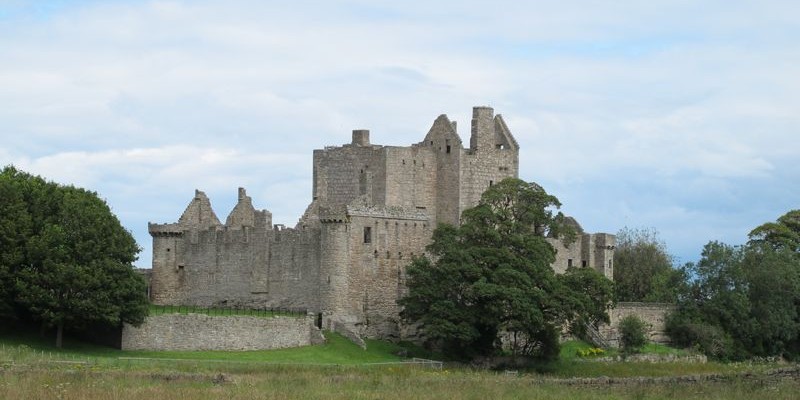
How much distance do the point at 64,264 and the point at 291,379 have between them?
14286 millimetres

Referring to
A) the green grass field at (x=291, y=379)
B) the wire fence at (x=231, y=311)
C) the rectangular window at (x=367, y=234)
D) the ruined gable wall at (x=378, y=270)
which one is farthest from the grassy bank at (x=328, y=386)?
the rectangular window at (x=367, y=234)

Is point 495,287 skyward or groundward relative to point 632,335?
A: skyward

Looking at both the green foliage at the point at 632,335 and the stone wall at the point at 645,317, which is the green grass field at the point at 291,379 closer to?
the green foliage at the point at 632,335

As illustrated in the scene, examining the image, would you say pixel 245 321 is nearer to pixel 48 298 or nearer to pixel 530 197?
pixel 48 298

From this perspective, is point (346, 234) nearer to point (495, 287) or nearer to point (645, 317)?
point (495, 287)

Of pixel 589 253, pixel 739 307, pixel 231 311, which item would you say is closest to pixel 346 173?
pixel 231 311

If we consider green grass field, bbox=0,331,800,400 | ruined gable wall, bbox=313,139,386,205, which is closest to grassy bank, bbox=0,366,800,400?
green grass field, bbox=0,331,800,400

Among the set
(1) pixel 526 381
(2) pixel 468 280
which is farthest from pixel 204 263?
(1) pixel 526 381

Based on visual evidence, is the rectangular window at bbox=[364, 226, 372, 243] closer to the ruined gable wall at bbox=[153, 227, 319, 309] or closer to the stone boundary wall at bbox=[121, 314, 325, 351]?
the ruined gable wall at bbox=[153, 227, 319, 309]

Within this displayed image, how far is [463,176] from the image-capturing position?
9031 cm

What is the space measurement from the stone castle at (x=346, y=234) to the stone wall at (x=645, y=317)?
501 cm

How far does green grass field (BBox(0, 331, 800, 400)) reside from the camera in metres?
58.7

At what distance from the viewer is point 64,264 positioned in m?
74.8

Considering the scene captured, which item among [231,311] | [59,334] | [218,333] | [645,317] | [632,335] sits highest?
[645,317]
